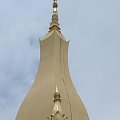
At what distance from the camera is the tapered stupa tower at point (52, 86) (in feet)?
44.1

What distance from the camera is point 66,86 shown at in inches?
566

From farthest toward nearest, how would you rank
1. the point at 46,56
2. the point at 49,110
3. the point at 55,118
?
the point at 46,56 → the point at 49,110 → the point at 55,118

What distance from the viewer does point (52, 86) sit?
45.4 feet

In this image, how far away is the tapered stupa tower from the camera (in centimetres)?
1345

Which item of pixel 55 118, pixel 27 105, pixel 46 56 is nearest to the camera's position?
pixel 55 118

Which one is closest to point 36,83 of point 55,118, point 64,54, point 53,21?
point 64,54

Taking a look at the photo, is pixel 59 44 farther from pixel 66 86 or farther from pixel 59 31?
pixel 66 86

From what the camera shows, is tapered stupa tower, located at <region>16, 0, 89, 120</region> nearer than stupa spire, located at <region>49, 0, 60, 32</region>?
Yes

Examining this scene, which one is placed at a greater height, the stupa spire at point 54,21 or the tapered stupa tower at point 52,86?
the stupa spire at point 54,21

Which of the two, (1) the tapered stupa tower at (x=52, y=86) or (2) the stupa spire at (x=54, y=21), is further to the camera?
(2) the stupa spire at (x=54, y=21)

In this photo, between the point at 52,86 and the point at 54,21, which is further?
the point at 54,21

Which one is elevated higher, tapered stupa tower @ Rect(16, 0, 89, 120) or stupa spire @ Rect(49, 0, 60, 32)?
stupa spire @ Rect(49, 0, 60, 32)

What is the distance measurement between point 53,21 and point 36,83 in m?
2.59

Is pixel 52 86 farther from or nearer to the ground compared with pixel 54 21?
nearer to the ground
